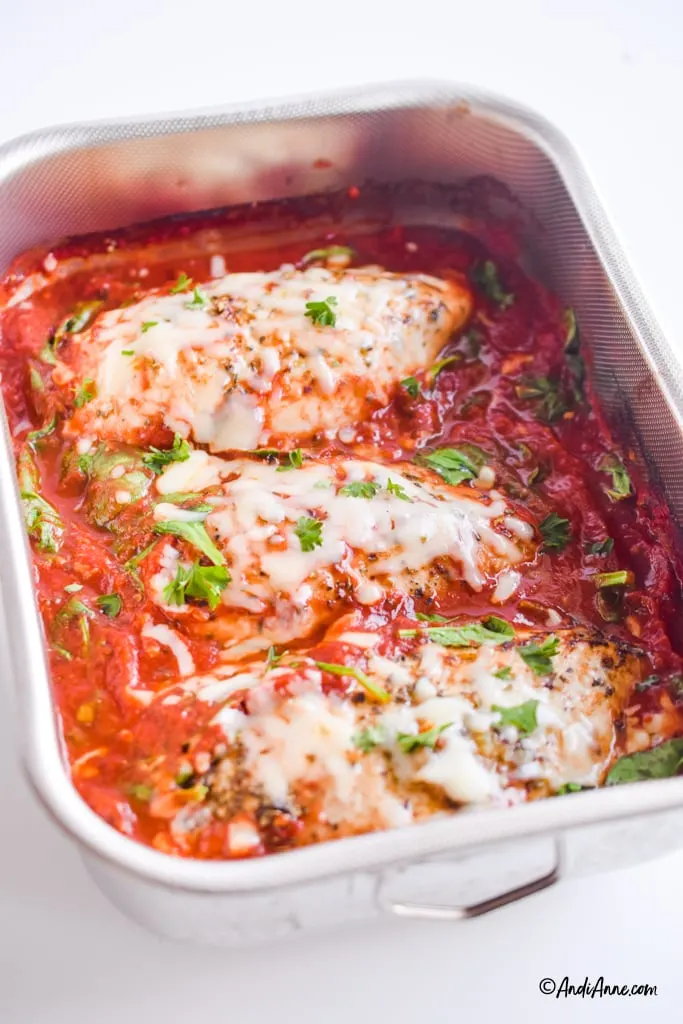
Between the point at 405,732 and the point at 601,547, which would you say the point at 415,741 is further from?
the point at 601,547

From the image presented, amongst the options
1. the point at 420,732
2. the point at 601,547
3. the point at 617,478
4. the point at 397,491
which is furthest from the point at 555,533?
the point at 420,732

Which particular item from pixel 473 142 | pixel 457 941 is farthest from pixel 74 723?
pixel 473 142

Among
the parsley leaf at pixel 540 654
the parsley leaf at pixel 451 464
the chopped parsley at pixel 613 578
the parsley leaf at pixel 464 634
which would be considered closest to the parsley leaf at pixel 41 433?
the parsley leaf at pixel 451 464

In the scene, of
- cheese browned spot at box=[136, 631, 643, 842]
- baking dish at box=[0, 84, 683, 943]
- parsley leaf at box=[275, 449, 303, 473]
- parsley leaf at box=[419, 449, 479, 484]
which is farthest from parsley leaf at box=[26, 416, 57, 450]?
parsley leaf at box=[419, 449, 479, 484]

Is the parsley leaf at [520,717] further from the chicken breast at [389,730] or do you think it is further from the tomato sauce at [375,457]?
the tomato sauce at [375,457]

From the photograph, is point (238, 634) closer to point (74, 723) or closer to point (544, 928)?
point (74, 723)

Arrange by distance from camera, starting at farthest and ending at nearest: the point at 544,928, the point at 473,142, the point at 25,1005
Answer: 1. the point at 473,142
2. the point at 544,928
3. the point at 25,1005

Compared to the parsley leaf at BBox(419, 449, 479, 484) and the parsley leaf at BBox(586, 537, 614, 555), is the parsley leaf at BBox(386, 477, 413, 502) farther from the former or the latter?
the parsley leaf at BBox(586, 537, 614, 555)
